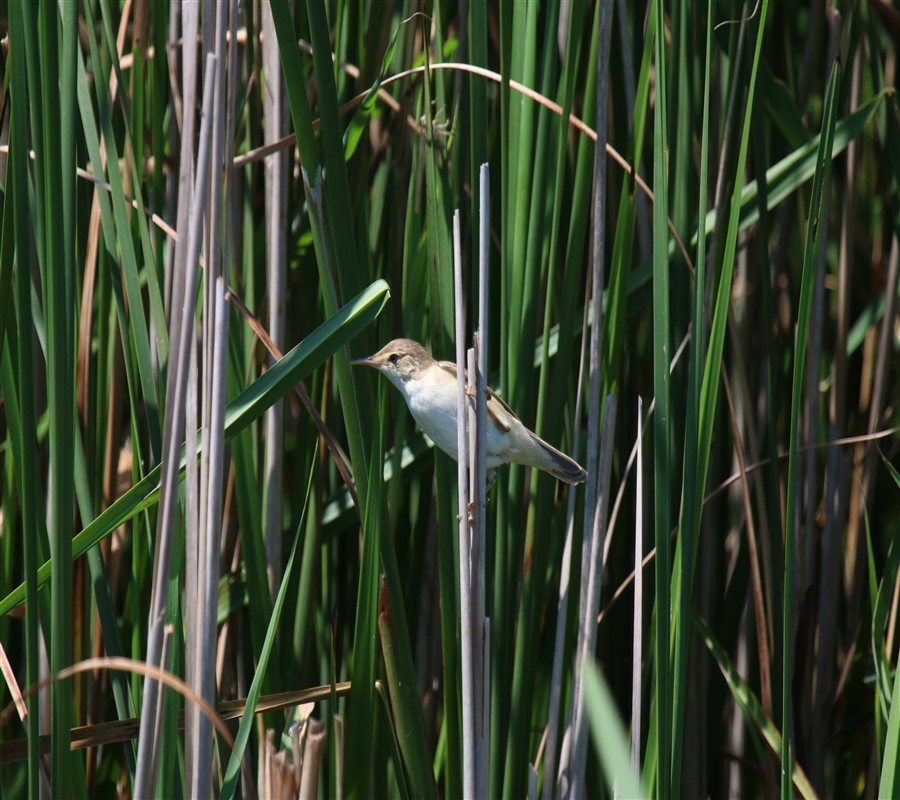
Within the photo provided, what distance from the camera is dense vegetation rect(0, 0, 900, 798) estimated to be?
116 centimetres

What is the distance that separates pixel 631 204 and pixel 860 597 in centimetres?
118

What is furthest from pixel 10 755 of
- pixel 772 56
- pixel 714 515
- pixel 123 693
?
pixel 772 56

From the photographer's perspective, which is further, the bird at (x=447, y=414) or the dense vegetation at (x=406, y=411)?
the bird at (x=447, y=414)

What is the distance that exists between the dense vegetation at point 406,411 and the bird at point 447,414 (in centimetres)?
5

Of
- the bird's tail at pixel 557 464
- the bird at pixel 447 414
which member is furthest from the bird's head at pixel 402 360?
the bird's tail at pixel 557 464

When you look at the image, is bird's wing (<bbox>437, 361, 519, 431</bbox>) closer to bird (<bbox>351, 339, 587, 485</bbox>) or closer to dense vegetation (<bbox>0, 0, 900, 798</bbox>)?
bird (<bbox>351, 339, 587, 485</bbox>)

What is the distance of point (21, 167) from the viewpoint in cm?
110

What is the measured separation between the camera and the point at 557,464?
1.62 m

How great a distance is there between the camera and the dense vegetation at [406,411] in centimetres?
116

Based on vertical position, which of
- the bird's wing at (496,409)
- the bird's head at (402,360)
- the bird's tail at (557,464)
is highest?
the bird's head at (402,360)

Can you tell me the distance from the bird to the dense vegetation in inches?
1.8

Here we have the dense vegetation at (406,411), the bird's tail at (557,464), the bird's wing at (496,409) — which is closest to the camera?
the dense vegetation at (406,411)

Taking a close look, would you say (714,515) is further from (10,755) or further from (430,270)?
(10,755)

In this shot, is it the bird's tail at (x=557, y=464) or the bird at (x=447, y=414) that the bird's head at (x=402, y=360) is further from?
the bird's tail at (x=557, y=464)
